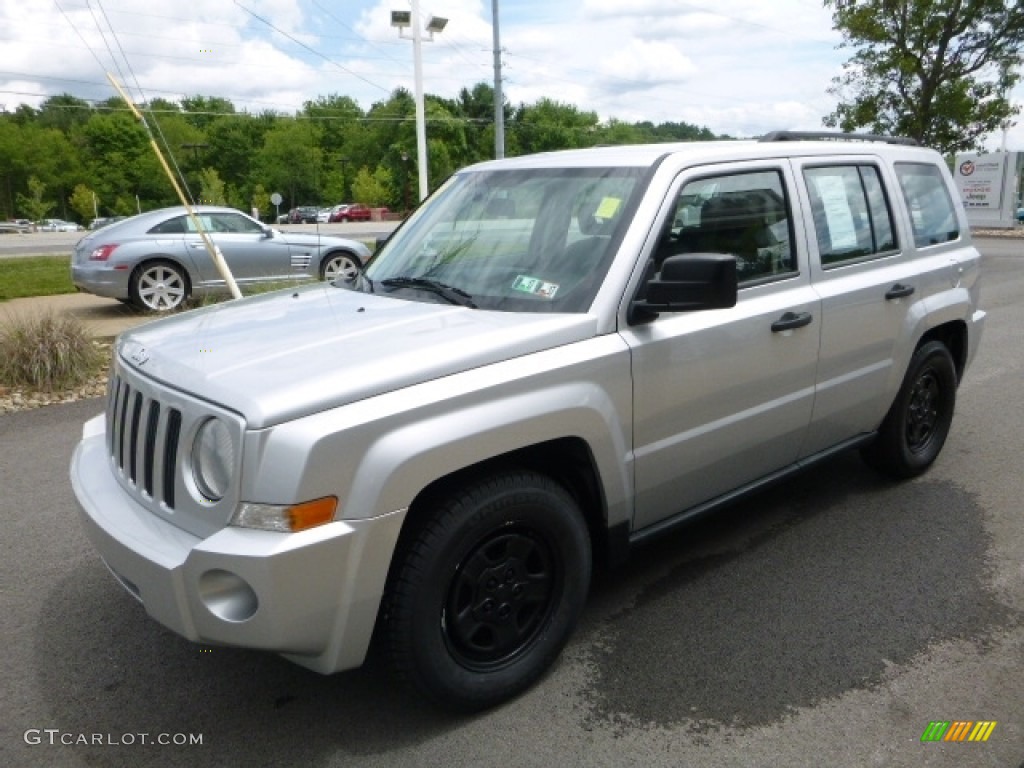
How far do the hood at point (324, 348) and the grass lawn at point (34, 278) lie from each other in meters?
11.9

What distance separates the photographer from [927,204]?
190 inches

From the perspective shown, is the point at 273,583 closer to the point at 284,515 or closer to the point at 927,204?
the point at 284,515

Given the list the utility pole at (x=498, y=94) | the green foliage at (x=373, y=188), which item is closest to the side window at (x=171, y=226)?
the utility pole at (x=498, y=94)

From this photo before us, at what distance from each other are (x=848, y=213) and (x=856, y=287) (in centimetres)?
38

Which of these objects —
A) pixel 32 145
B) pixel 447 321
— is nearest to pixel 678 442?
pixel 447 321

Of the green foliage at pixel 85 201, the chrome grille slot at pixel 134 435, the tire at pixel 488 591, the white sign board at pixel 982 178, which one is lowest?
the tire at pixel 488 591

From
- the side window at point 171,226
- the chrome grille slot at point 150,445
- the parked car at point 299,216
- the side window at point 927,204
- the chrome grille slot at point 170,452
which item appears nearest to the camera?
the chrome grille slot at point 170,452

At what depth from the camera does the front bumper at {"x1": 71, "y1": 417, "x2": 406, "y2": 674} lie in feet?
7.84

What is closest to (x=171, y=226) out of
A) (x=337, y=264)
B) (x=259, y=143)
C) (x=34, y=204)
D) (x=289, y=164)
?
(x=337, y=264)

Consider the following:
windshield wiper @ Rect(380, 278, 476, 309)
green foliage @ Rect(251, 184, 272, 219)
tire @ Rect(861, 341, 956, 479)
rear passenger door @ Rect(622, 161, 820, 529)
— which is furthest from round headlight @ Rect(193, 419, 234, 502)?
green foliage @ Rect(251, 184, 272, 219)

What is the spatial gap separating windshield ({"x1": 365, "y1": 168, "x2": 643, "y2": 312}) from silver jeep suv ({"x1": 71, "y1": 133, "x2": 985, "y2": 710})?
13 millimetres

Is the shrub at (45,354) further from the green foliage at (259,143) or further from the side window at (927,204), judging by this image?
the green foliage at (259,143)

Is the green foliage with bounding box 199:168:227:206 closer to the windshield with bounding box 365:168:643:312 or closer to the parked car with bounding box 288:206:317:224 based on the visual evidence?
the parked car with bounding box 288:206:317:224

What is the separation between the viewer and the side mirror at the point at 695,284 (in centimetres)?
297
